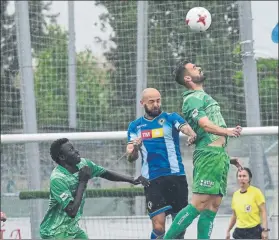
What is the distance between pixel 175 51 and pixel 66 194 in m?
7.58

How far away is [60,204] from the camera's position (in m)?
9.80

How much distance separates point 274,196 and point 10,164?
4.30 meters

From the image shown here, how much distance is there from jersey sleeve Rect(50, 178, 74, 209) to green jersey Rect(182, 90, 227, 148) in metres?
1.43

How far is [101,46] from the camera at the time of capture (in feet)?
92.0

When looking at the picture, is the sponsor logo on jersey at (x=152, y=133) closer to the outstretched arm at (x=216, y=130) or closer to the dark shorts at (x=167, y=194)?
the dark shorts at (x=167, y=194)

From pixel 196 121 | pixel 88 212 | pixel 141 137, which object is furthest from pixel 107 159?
pixel 196 121

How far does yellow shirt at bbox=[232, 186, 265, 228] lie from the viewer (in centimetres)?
1394

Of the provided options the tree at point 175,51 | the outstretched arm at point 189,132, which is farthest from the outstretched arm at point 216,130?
the tree at point 175,51

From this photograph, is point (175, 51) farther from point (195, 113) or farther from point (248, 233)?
point (195, 113)

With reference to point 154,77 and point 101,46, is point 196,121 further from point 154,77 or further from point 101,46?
point 101,46

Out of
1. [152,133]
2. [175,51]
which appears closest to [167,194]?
[152,133]

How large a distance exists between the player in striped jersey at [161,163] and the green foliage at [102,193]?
4279 millimetres

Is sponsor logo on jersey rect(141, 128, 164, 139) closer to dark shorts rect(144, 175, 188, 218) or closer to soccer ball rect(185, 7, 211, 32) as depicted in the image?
dark shorts rect(144, 175, 188, 218)

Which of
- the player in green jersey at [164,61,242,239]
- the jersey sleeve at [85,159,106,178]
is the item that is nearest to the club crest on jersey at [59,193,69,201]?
the jersey sleeve at [85,159,106,178]
